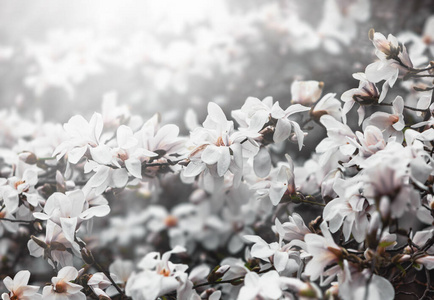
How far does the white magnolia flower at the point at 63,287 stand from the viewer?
0.42 meters

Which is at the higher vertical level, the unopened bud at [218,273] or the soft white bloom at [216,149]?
the soft white bloom at [216,149]

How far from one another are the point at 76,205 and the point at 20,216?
0.11 m

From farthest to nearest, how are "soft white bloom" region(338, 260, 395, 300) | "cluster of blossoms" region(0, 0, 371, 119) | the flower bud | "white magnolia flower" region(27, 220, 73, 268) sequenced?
"cluster of blossoms" region(0, 0, 371, 119) < the flower bud < "white magnolia flower" region(27, 220, 73, 268) < "soft white bloom" region(338, 260, 395, 300)

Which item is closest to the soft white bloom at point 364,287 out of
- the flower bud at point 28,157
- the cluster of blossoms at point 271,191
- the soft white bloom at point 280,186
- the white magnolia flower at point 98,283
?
the cluster of blossoms at point 271,191

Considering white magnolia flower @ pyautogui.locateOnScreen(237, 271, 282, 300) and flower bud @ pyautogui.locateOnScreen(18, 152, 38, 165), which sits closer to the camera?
white magnolia flower @ pyautogui.locateOnScreen(237, 271, 282, 300)

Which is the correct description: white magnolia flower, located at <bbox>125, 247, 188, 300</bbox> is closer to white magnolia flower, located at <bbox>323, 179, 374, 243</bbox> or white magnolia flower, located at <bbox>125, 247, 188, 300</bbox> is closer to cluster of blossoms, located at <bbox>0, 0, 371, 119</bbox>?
white magnolia flower, located at <bbox>323, 179, 374, 243</bbox>

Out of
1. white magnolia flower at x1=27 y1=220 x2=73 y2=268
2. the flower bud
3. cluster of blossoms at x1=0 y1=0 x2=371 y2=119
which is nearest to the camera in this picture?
white magnolia flower at x1=27 y1=220 x2=73 y2=268

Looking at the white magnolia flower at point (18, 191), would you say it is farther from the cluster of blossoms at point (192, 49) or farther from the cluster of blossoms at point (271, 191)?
the cluster of blossoms at point (192, 49)

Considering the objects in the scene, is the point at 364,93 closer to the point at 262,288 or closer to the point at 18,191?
the point at 262,288

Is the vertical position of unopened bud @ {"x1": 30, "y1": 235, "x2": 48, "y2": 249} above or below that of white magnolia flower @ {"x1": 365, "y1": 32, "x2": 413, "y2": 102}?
below

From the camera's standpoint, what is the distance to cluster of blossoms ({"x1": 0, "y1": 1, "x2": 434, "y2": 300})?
0.35m

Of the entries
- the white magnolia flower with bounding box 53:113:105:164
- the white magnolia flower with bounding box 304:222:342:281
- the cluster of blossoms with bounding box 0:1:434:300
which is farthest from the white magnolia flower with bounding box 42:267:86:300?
the white magnolia flower with bounding box 304:222:342:281

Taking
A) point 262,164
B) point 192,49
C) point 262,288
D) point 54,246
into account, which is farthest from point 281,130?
point 192,49

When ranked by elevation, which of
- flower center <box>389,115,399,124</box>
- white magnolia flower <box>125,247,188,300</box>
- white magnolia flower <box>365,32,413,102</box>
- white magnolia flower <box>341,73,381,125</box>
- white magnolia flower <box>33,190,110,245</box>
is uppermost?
white magnolia flower <box>365,32,413,102</box>
